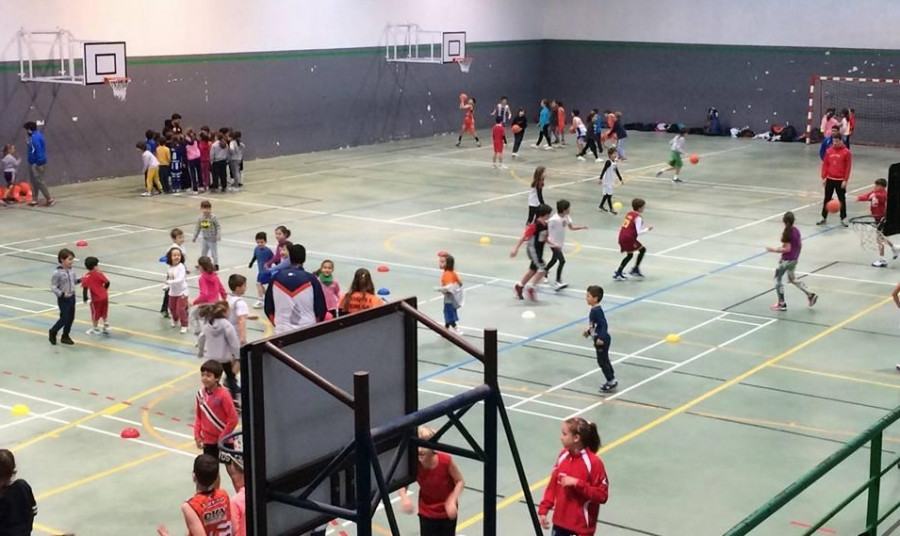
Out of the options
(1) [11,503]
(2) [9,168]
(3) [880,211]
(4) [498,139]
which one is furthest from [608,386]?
(4) [498,139]

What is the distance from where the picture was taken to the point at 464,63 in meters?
44.9

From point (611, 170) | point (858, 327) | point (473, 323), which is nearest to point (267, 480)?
point (473, 323)

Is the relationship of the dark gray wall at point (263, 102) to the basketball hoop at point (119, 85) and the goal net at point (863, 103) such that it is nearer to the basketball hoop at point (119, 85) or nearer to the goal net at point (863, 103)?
the basketball hoop at point (119, 85)

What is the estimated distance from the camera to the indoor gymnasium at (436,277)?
28.5ft

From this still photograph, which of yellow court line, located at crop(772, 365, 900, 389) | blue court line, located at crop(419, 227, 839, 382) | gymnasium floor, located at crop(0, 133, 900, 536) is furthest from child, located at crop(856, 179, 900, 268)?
yellow court line, located at crop(772, 365, 900, 389)

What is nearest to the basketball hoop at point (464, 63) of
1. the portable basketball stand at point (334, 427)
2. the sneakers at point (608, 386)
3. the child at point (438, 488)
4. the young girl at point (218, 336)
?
the sneakers at point (608, 386)

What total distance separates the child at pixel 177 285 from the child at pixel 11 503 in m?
9.25

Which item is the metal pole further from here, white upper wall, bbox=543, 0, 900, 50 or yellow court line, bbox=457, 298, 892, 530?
white upper wall, bbox=543, 0, 900, 50

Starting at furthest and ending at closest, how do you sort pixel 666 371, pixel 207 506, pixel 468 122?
1. pixel 468 122
2. pixel 666 371
3. pixel 207 506

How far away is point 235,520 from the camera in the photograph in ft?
29.1

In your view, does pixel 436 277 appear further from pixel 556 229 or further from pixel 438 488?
pixel 438 488

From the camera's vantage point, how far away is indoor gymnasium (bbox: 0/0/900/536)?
28.5ft

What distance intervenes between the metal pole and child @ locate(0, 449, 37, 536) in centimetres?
356

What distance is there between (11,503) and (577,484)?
4.12 meters
